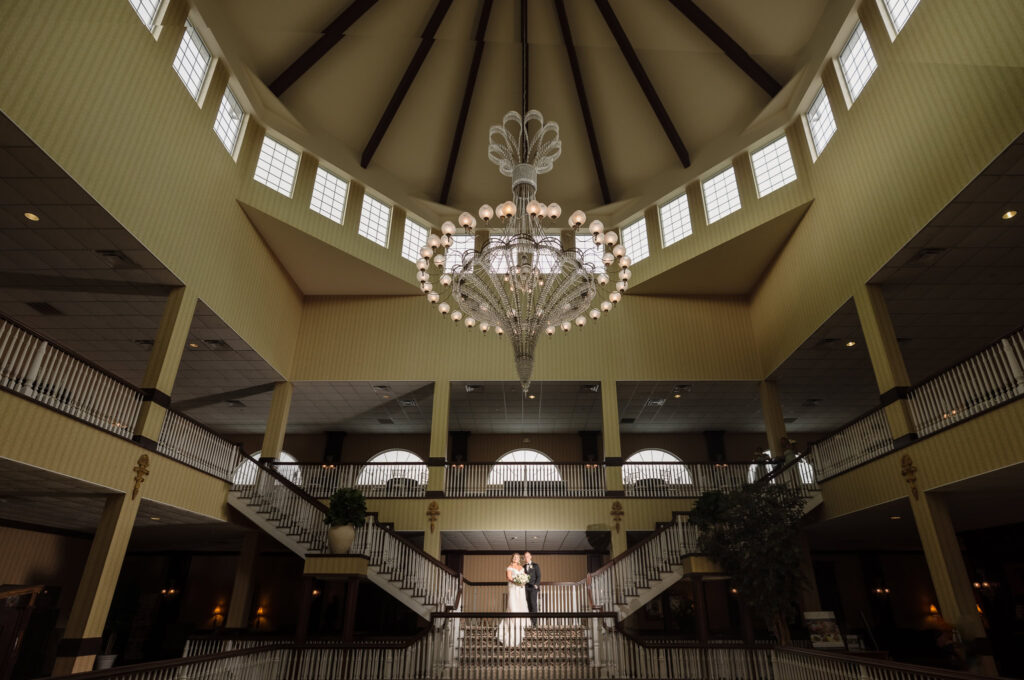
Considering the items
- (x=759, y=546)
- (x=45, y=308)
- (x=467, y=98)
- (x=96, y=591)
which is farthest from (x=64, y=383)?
(x=759, y=546)

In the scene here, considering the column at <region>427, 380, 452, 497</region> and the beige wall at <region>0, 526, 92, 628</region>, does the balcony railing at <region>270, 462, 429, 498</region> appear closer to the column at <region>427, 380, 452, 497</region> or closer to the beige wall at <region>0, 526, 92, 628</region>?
the column at <region>427, 380, 452, 497</region>

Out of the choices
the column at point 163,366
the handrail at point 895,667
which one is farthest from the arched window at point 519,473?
the column at point 163,366

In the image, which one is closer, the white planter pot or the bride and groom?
the white planter pot

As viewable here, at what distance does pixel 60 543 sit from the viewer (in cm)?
1595

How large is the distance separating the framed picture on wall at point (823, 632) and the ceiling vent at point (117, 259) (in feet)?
47.8

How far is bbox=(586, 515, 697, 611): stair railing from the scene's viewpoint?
12047 mm

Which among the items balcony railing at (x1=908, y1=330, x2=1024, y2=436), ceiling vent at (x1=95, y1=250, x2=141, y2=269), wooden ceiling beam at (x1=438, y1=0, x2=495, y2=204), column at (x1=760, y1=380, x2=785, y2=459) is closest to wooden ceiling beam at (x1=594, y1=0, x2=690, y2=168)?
wooden ceiling beam at (x1=438, y1=0, x2=495, y2=204)

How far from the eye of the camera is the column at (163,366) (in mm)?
10273

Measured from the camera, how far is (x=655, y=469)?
19328 mm

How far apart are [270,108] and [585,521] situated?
13106 mm

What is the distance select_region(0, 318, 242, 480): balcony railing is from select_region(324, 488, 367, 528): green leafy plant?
2.89 meters

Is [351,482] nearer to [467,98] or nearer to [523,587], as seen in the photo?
[523,587]

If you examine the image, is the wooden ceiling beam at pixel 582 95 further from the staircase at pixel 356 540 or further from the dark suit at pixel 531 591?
the staircase at pixel 356 540

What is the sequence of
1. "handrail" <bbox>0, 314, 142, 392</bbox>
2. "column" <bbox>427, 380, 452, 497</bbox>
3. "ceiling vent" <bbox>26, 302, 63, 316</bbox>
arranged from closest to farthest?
1. "handrail" <bbox>0, 314, 142, 392</bbox>
2. "ceiling vent" <bbox>26, 302, 63, 316</bbox>
3. "column" <bbox>427, 380, 452, 497</bbox>
